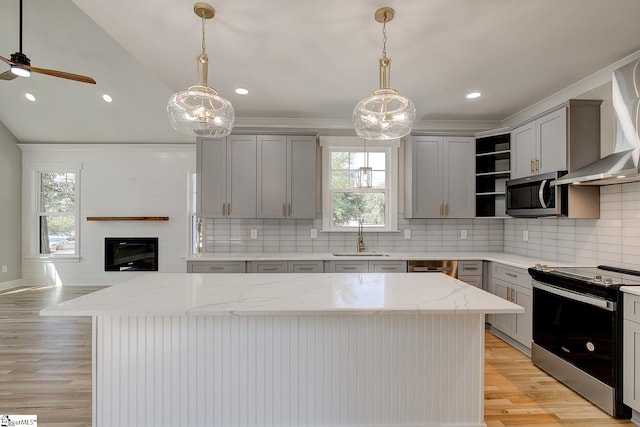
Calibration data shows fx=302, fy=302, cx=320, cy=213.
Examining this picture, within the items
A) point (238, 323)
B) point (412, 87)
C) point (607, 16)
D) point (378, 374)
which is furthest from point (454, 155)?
point (238, 323)

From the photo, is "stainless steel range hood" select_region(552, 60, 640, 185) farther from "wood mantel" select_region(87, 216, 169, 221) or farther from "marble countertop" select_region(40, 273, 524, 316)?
"wood mantel" select_region(87, 216, 169, 221)

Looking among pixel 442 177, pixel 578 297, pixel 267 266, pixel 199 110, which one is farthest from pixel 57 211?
pixel 578 297

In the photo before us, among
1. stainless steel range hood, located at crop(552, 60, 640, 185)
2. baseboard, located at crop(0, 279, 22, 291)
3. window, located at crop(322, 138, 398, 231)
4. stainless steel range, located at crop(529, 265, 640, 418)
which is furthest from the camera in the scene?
baseboard, located at crop(0, 279, 22, 291)

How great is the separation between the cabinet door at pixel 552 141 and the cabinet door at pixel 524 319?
1200 millimetres

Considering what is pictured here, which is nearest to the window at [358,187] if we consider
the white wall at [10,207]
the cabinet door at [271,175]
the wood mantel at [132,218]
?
the cabinet door at [271,175]

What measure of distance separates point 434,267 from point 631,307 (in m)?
1.69

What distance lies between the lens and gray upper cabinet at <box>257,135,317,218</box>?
3705mm

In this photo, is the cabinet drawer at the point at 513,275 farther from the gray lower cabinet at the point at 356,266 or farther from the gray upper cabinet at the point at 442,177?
the gray lower cabinet at the point at 356,266

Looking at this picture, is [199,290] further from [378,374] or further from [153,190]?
[153,190]

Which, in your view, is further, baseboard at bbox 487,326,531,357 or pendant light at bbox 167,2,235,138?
baseboard at bbox 487,326,531,357

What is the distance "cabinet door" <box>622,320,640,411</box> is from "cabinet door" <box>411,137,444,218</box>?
204cm

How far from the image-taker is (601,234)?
8.86 ft

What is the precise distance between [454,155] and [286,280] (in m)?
2.83

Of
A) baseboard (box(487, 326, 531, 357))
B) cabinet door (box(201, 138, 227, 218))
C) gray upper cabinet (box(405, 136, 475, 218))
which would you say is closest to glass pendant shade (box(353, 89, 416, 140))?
gray upper cabinet (box(405, 136, 475, 218))
